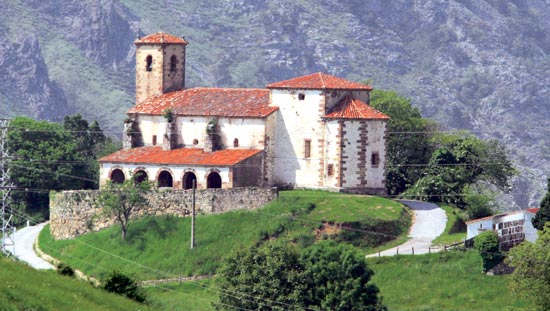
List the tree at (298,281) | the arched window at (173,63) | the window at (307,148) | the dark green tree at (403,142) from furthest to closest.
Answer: the arched window at (173,63) < the dark green tree at (403,142) < the window at (307,148) < the tree at (298,281)

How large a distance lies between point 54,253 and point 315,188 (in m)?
15.5

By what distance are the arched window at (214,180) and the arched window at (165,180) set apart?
2.87m

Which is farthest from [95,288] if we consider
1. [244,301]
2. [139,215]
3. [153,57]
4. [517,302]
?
[153,57]

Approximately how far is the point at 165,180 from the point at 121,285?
121ft

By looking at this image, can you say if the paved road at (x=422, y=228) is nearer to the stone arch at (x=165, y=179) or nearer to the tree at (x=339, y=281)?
the tree at (x=339, y=281)

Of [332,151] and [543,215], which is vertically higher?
[332,151]

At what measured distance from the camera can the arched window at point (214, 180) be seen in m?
115

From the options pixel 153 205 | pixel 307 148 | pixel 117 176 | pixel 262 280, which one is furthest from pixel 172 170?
pixel 262 280

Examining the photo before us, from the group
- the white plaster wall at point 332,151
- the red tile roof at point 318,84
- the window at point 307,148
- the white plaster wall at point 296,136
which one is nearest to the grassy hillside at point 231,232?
the white plaster wall at point 332,151

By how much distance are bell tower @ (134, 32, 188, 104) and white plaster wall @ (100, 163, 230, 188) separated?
7275 millimetres

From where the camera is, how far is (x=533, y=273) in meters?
97.1

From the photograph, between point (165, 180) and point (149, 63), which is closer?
point (165, 180)

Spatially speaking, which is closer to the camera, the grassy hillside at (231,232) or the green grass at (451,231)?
the green grass at (451,231)

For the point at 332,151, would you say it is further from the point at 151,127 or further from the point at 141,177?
the point at 151,127
